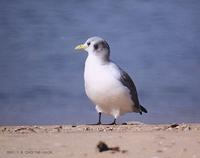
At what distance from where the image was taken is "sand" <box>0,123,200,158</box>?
4766 millimetres

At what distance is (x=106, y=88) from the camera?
7.23 m

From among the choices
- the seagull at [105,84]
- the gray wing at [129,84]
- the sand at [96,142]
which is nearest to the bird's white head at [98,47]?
the seagull at [105,84]

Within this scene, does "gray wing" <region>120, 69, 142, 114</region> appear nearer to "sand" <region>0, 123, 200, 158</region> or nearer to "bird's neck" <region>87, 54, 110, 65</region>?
"bird's neck" <region>87, 54, 110, 65</region>

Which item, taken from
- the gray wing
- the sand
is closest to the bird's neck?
the gray wing

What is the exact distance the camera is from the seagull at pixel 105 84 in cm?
725

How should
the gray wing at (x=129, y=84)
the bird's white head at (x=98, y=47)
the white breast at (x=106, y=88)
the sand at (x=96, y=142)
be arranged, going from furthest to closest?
the bird's white head at (x=98, y=47)
the gray wing at (x=129, y=84)
the white breast at (x=106, y=88)
the sand at (x=96, y=142)

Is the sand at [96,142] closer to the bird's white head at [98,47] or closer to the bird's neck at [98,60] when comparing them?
the bird's neck at [98,60]

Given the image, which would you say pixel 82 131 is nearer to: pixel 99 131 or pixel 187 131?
pixel 99 131

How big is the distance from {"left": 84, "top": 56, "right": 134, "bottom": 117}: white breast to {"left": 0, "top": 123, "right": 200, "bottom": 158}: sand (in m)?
0.77

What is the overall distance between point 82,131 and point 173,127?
94cm

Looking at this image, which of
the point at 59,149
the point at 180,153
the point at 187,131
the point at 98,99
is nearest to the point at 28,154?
the point at 59,149

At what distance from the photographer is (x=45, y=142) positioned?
5.28 meters

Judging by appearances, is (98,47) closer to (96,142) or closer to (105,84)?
(105,84)

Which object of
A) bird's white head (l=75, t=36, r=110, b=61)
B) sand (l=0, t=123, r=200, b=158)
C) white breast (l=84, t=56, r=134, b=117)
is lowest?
sand (l=0, t=123, r=200, b=158)
